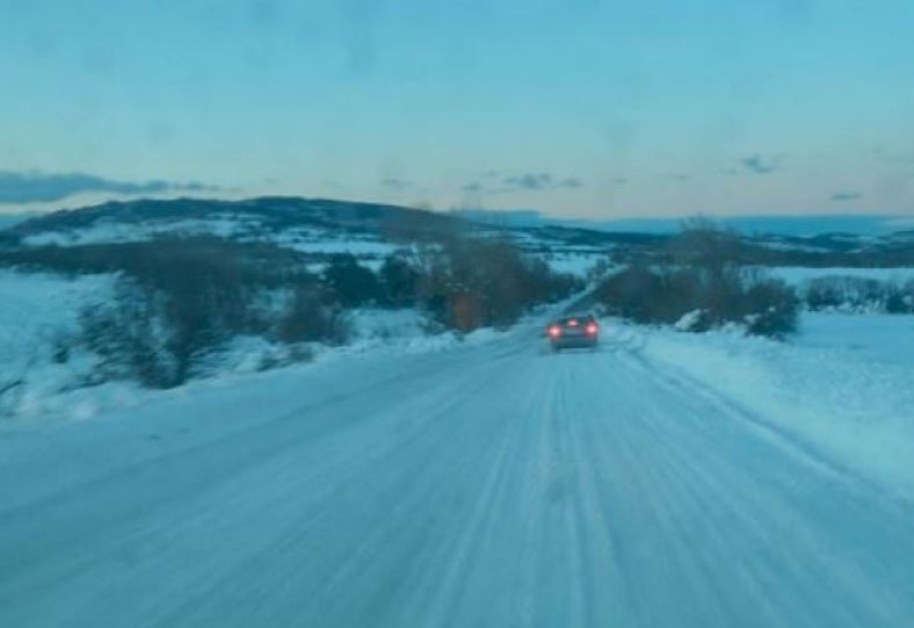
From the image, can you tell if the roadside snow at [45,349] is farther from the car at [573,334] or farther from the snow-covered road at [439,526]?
the car at [573,334]

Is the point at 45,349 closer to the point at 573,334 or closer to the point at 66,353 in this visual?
the point at 66,353

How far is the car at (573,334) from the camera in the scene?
49.2 m

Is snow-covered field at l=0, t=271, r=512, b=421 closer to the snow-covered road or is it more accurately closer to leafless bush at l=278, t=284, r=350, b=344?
leafless bush at l=278, t=284, r=350, b=344

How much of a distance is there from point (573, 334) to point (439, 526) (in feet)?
128

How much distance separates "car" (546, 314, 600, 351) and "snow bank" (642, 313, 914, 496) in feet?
21.1

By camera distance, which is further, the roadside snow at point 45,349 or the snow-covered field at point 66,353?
the roadside snow at point 45,349

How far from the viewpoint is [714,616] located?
24.1ft

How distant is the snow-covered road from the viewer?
7656 mm

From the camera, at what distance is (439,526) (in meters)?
10.6

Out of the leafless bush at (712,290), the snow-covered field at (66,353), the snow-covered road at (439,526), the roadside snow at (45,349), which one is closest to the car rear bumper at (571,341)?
the snow-covered field at (66,353)

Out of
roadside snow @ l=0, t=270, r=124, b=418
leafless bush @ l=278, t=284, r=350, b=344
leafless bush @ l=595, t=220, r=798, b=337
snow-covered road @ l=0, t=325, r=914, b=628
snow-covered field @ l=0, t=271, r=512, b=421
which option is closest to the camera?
snow-covered road @ l=0, t=325, r=914, b=628

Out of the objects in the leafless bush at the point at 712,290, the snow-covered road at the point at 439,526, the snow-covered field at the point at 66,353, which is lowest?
the leafless bush at the point at 712,290

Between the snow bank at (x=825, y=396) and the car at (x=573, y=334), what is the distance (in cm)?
643

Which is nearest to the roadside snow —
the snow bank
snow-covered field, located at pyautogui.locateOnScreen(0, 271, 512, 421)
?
snow-covered field, located at pyautogui.locateOnScreen(0, 271, 512, 421)
